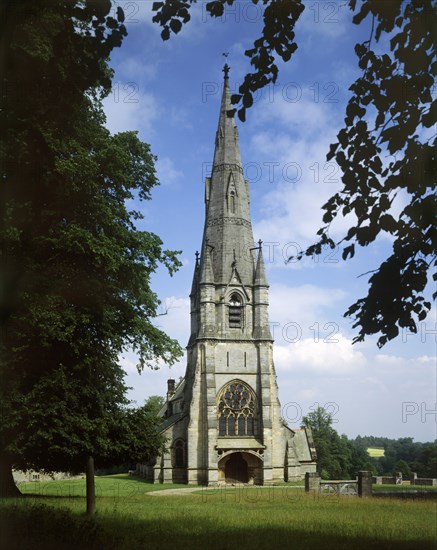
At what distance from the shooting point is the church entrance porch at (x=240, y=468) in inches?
1588

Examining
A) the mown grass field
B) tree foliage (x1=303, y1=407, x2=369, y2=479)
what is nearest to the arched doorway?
tree foliage (x1=303, y1=407, x2=369, y2=479)

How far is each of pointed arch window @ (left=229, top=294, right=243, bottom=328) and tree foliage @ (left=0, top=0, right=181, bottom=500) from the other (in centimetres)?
2347

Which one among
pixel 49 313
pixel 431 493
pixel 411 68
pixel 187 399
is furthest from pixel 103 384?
pixel 187 399

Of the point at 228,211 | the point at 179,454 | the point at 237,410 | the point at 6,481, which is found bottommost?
the point at 179,454

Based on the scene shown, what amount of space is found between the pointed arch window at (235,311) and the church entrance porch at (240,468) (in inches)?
373

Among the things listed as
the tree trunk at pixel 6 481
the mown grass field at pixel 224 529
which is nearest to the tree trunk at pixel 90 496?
the mown grass field at pixel 224 529

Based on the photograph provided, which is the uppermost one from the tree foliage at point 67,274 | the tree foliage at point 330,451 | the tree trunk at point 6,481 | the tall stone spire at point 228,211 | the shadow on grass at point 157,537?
the tall stone spire at point 228,211

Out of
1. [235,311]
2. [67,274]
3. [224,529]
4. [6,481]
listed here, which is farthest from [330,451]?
[224,529]

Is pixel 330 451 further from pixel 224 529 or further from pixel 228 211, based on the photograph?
pixel 224 529

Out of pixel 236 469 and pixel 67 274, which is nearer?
pixel 67 274

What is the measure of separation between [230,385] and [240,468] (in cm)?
593

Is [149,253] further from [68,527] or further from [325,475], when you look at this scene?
[325,475]

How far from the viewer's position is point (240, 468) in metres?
41.1

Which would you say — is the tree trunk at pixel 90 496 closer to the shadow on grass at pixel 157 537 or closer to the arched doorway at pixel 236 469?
the shadow on grass at pixel 157 537
